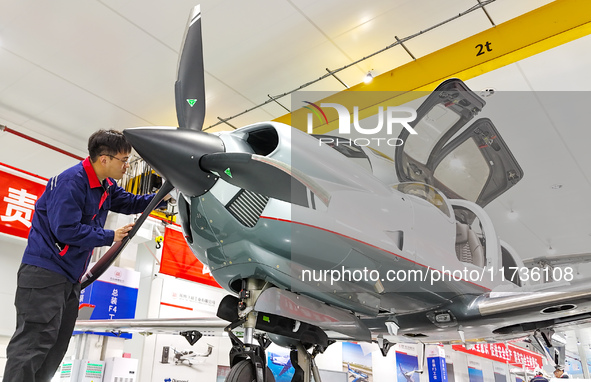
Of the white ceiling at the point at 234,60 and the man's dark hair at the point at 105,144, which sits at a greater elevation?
the white ceiling at the point at 234,60

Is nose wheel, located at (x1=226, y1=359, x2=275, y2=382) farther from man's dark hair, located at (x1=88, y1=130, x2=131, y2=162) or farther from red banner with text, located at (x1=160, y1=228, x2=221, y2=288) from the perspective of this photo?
red banner with text, located at (x1=160, y1=228, x2=221, y2=288)

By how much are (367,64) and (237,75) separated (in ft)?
6.53

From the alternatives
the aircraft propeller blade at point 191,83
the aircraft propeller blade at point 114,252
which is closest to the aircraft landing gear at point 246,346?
the aircraft propeller blade at point 114,252

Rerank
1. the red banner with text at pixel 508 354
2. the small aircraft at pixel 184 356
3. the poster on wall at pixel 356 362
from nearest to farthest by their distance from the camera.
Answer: the small aircraft at pixel 184 356 → the poster on wall at pixel 356 362 → the red banner with text at pixel 508 354

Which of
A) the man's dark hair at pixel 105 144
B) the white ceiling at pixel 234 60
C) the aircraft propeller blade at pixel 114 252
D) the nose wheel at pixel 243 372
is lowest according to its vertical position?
the nose wheel at pixel 243 372

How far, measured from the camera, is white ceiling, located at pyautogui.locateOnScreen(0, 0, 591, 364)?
579 centimetres

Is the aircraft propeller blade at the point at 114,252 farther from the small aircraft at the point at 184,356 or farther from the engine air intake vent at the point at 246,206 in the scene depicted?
the small aircraft at the point at 184,356

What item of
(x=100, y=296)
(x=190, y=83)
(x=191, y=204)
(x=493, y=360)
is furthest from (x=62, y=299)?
(x=493, y=360)

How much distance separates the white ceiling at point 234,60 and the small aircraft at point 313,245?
9.64ft

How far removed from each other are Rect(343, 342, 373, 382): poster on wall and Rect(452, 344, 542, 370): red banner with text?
5247mm

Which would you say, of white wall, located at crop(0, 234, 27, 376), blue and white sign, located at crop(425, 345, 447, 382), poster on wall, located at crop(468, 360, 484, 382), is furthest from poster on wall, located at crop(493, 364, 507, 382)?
white wall, located at crop(0, 234, 27, 376)

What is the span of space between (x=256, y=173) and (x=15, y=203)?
5.38 m

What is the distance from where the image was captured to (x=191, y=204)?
2465mm

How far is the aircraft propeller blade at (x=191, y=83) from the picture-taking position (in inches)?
103
